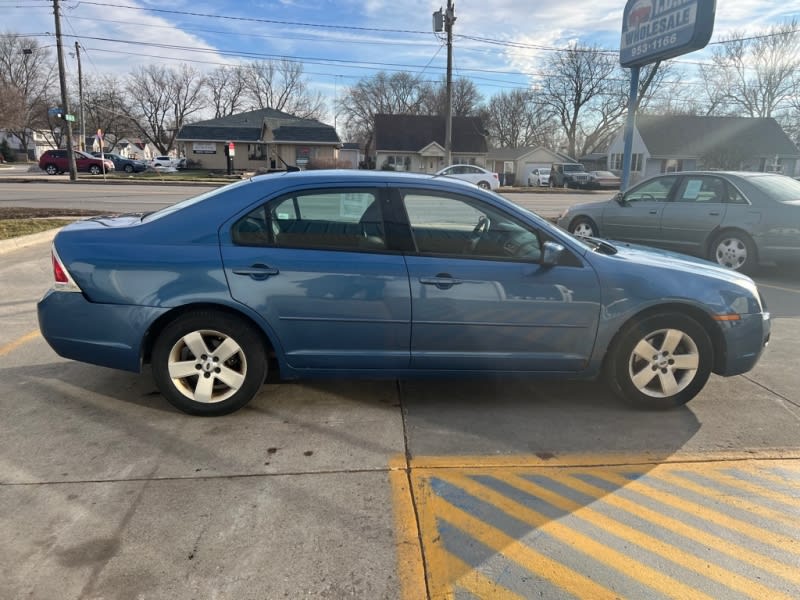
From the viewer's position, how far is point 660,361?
12.3 ft

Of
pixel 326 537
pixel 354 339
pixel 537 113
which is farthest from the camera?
pixel 537 113

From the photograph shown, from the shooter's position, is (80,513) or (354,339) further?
(354,339)

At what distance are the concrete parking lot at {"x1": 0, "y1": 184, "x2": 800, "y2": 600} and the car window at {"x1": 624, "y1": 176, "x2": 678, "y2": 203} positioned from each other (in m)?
5.27

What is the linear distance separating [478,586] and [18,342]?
15.3 ft

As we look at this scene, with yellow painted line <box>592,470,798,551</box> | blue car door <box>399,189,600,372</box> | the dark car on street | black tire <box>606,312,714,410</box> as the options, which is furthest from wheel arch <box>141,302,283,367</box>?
the dark car on street

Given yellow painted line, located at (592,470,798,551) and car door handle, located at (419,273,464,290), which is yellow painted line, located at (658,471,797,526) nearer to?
yellow painted line, located at (592,470,798,551)

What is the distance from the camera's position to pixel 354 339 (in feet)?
11.7

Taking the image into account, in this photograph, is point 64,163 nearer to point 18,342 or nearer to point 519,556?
point 18,342

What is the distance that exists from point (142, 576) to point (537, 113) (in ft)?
279

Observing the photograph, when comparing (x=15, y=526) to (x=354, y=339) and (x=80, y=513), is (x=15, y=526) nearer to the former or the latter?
(x=80, y=513)

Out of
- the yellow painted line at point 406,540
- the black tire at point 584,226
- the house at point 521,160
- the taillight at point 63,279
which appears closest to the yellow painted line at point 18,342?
the taillight at point 63,279

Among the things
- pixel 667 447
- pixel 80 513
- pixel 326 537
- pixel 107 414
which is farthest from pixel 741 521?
pixel 107 414

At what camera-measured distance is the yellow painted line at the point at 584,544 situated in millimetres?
2250

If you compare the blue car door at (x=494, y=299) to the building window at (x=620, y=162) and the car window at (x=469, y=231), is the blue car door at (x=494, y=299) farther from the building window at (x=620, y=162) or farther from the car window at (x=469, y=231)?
the building window at (x=620, y=162)
